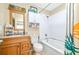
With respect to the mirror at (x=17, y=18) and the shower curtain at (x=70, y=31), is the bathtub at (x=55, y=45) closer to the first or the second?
the shower curtain at (x=70, y=31)

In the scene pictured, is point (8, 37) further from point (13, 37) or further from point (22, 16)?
point (22, 16)

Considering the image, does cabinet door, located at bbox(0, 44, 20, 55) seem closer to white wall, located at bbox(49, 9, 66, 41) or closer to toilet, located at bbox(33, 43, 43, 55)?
toilet, located at bbox(33, 43, 43, 55)

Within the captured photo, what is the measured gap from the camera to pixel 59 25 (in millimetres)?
1756

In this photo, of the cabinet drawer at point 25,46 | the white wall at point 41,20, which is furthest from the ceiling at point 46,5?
the cabinet drawer at point 25,46

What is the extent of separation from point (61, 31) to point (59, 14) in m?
0.20

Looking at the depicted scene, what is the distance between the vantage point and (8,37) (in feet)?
5.67

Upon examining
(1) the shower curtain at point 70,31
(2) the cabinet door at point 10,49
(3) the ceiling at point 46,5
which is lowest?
(2) the cabinet door at point 10,49

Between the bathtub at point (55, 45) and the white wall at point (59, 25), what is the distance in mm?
49

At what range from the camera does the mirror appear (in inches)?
68.8

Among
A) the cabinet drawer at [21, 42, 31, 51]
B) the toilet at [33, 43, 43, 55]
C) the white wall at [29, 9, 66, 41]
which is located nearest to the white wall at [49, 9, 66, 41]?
the white wall at [29, 9, 66, 41]

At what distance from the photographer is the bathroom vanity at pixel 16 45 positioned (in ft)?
5.65

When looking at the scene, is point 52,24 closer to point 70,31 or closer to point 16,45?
point 70,31

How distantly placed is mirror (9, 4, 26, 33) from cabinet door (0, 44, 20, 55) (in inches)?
7.7
